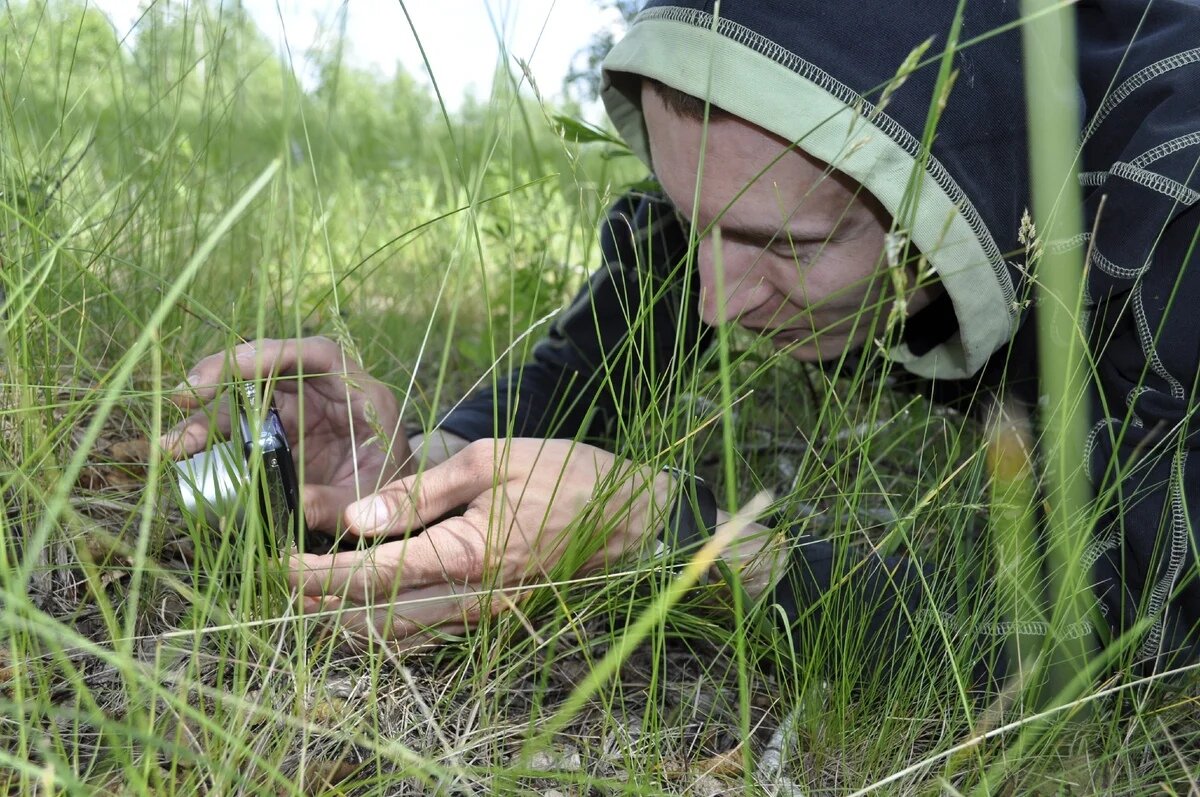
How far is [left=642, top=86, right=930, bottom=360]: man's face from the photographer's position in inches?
50.4

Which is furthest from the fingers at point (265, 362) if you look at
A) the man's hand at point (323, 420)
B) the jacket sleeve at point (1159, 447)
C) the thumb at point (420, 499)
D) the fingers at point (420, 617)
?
the jacket sleeve at point (1159, 447)

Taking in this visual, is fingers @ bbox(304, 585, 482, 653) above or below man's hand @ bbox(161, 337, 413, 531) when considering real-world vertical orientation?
below

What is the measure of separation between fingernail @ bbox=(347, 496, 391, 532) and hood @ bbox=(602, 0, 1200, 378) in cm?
64

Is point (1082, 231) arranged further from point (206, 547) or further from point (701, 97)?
point (206, 547)

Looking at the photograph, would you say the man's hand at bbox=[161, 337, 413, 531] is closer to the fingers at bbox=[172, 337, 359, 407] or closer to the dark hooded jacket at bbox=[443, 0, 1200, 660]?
the fingers at bbox=[172, 337, 359, 407]

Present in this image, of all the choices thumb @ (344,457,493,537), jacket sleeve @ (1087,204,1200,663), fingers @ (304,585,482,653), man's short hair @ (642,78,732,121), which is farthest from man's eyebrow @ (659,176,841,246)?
fingers @ (304,585,482,653)

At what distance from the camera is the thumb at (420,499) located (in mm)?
1060

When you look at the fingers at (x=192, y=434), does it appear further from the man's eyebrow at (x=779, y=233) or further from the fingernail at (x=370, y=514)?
the man's eyebrow at (x=779, y=233)

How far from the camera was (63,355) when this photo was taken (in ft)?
4.20

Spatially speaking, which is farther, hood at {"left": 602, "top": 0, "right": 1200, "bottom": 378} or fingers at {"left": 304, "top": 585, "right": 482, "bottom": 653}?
hood at {"left": 602, "top": 0, "right": 1200, "bottom": 378}

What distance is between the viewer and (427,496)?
1111 millimetres

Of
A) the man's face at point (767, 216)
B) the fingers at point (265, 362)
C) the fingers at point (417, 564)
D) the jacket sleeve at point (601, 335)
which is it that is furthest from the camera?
the jacket sleeve at point (601, 335)

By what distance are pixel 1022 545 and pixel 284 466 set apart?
2.71ft

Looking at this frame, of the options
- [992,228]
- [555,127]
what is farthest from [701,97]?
[992,228]
